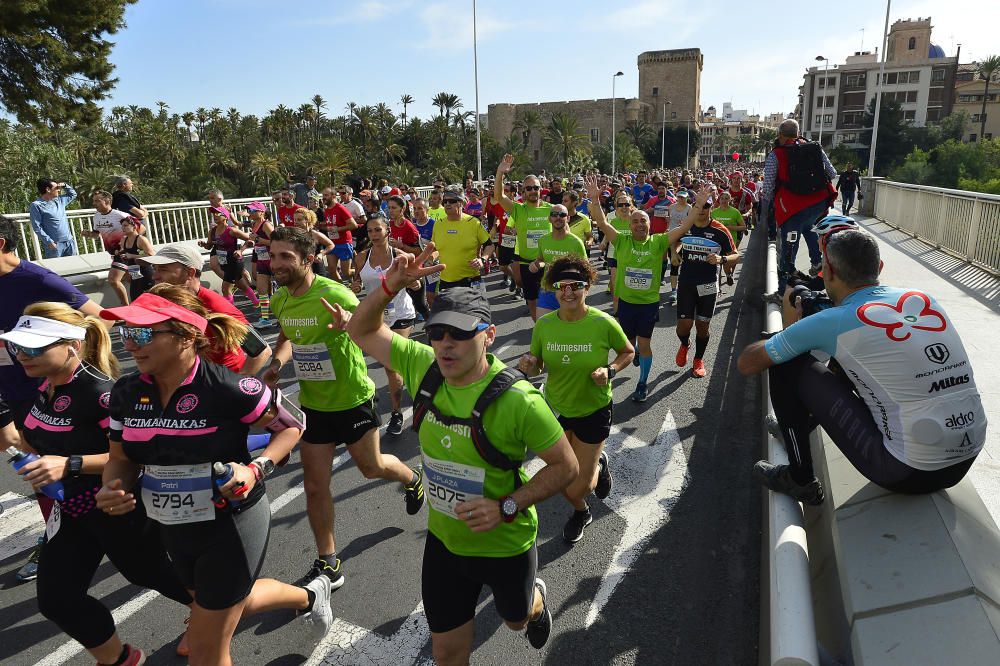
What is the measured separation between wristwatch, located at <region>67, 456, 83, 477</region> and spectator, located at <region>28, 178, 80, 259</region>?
1077 centimetres

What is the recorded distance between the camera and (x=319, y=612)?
335cm

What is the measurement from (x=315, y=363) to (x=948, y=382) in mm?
3402

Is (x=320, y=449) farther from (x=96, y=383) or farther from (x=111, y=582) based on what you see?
(x=111, y=582)

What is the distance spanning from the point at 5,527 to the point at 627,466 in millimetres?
4837

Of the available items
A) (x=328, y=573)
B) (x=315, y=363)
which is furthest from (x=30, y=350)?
(x=328, y=573)

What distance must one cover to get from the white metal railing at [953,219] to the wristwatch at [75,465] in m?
12.0

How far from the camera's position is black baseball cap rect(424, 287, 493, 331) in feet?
8.16

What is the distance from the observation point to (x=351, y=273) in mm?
12859

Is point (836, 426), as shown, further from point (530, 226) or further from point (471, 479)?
point (530, 226)

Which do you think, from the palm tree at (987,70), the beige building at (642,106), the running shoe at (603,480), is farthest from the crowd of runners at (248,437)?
the palm tree at (987,70)

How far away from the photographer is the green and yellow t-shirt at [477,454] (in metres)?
2.50

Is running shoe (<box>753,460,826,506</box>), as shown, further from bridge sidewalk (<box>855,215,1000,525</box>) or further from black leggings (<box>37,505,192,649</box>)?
black leggings (<box>37,505,192,649</box>)

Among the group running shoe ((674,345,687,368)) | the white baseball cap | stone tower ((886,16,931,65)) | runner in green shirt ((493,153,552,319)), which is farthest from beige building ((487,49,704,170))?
the white baseball cap

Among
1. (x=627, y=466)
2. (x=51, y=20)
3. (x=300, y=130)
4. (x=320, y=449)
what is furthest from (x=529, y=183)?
(x=300, y=130)
